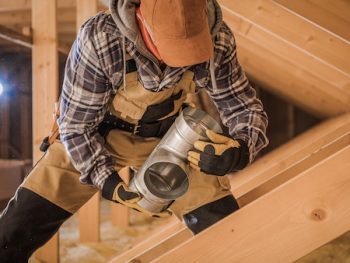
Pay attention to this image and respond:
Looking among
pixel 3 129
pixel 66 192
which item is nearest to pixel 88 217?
pixel 3 129

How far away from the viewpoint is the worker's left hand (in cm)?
91

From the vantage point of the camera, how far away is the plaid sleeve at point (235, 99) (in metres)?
1.09

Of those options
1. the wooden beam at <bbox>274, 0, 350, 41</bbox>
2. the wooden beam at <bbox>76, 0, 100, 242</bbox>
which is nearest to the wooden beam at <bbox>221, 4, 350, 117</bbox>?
the wooden beam at <bbox>274, 0, 350, 41</bbox>

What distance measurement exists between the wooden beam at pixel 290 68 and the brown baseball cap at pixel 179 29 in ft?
2.38

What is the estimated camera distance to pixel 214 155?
91 centimetres

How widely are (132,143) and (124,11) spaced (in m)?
0.43

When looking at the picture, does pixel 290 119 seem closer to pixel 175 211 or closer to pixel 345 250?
pixel 345 250

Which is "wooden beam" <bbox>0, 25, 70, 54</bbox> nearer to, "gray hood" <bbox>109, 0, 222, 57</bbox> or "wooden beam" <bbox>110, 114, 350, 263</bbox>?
"gray hood" <bbox>109, 0, 222, 57</bbox>

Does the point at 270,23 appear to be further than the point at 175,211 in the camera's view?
Yes

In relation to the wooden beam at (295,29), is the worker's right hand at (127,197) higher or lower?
lower

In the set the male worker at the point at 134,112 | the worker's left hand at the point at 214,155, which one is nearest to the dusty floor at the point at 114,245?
the male worker at the point at 134,112

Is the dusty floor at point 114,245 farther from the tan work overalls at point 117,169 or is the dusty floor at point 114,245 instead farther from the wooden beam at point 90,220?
the tan work overalls at point 117,169

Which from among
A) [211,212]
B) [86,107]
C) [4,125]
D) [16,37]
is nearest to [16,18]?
[16,37]

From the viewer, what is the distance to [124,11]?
91 centimetres
